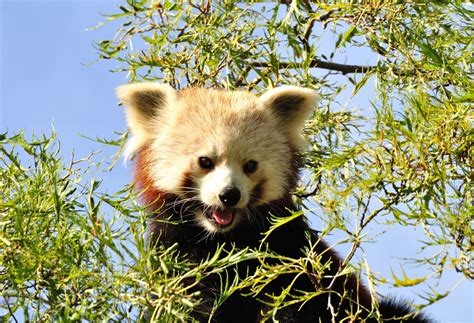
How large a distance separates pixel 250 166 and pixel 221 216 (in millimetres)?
373

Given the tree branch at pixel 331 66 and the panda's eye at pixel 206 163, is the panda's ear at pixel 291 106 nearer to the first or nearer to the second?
the tree branch at pixel 331 66

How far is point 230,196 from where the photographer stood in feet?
13.8

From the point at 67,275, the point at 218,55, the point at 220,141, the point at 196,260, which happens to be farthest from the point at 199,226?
the point at 67,275

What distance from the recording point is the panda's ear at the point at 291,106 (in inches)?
186

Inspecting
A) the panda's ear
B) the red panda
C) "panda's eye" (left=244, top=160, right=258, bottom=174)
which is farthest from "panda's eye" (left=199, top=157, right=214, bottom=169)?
the panda's ear

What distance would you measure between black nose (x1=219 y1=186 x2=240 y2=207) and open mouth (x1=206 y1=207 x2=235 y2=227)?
0.09 metres

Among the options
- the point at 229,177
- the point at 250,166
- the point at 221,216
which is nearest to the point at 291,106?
the point at 250,166

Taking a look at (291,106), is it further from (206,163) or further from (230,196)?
(230,196)

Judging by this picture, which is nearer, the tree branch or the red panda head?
the red panda head

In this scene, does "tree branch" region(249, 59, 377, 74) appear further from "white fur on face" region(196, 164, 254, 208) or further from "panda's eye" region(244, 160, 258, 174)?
"white fur on face" region(196, 164, 254, 208)

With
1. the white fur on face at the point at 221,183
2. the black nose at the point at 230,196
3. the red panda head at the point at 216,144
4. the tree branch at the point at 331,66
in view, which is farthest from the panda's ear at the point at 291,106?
the black nose at the point at 230,196

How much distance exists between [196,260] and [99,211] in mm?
1348

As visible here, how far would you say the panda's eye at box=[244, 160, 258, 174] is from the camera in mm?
4438

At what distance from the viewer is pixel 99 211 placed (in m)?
3.01
